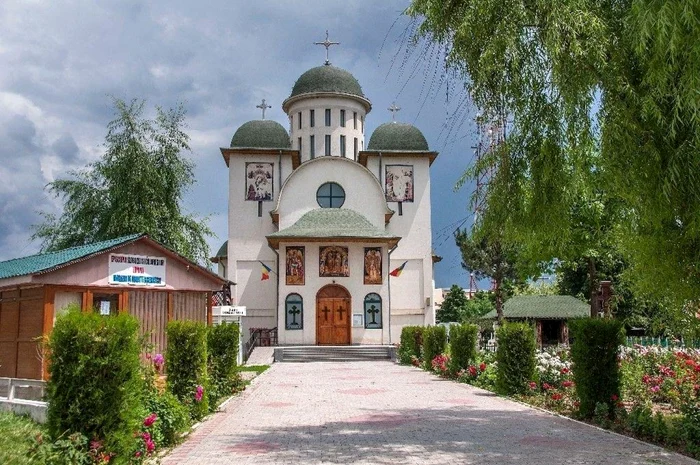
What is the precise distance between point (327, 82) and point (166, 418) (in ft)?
113

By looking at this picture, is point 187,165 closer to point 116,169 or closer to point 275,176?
point 116,169

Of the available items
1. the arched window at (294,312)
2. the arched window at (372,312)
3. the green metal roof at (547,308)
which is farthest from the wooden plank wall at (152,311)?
the green metal roof at (547,308)

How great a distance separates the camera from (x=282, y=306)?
3294cm

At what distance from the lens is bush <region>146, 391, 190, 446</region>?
353 inches

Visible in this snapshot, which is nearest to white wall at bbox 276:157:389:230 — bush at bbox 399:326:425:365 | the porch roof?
the porch roof

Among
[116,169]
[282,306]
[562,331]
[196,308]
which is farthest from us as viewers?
[562,331]

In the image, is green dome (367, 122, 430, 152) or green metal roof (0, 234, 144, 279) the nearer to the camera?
green metal roof (0, 234, 144, 279)

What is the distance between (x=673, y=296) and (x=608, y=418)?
310 cm

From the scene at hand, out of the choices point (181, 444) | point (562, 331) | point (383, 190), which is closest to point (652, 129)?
point (181, 444)

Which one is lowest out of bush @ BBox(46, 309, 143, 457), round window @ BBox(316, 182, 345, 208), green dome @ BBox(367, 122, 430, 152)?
bush @ BBox(46, 309, 143, 457)

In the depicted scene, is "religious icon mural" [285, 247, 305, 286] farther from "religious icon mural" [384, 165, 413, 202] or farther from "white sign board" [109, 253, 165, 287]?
"white sign board" [109, 253, 165, 287]

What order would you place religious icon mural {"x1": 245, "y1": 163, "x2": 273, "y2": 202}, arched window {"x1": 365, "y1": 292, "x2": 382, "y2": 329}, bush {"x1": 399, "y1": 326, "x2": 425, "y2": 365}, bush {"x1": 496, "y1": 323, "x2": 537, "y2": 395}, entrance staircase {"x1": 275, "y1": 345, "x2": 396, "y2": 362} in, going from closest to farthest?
bush {"x1": 496, "y1": 323, "x2": 537, "y2": 395}, bush {"x1": 399, "y1": 326, "x2": 425, "y2": 365}, entrance staircase {"x1": 275, "y1": 345, "x2": 396, "y2": 362}, arched window {"x1": 365, "y1": 292, "x2": 382, "y2": 329}, religious icon mural {"x1": 245, "y1": 163, "x2": 273, "y2": 202}

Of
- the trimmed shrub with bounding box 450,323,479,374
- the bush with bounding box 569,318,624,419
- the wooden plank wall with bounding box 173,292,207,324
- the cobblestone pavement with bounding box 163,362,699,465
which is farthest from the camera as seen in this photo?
the trimmed shrub with bounding box 450,323,479,374

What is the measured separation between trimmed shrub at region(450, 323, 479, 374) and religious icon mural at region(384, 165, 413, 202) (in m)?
20.0
